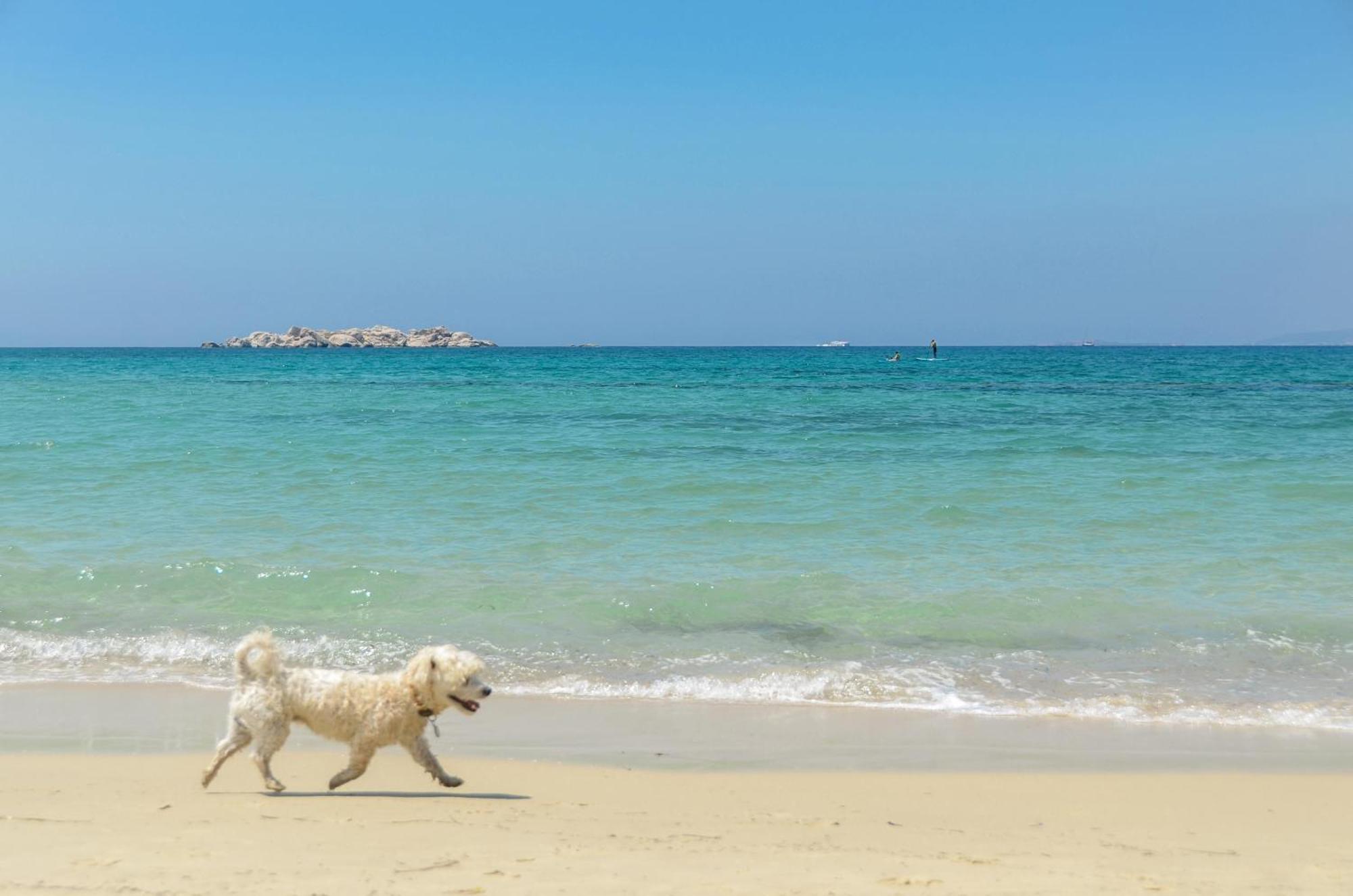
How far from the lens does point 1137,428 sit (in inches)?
879

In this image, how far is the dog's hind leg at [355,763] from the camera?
5.02 metres

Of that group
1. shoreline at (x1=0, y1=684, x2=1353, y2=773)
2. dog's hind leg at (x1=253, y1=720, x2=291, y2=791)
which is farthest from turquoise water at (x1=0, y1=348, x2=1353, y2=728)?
dog's hind leg at (x1=253, y1=720, x2=291, y2=791)

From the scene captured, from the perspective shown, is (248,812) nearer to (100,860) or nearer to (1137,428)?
(100,860)

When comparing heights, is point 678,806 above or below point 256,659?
below

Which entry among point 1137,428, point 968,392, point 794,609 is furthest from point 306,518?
point 968,392

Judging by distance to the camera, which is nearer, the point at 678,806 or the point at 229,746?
the point at 678,806

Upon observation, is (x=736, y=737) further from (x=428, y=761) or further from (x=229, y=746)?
(x=229, y=746)

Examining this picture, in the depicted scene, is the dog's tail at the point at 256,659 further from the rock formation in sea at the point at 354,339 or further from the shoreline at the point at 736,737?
the rock formation in sea at the point at 354,339

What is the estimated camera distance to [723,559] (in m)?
10.2

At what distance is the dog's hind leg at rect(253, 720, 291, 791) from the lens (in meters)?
4.98

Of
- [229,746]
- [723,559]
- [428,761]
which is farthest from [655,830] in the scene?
[723,559]

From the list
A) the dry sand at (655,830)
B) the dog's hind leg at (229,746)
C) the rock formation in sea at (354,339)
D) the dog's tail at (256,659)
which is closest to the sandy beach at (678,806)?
the dry sand at (655,830)

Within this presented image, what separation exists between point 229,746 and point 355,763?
59 cm

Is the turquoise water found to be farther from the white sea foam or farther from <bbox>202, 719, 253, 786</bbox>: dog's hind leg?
<bbox>202, 719, 253, 786</bbox>: dog's hind leg
